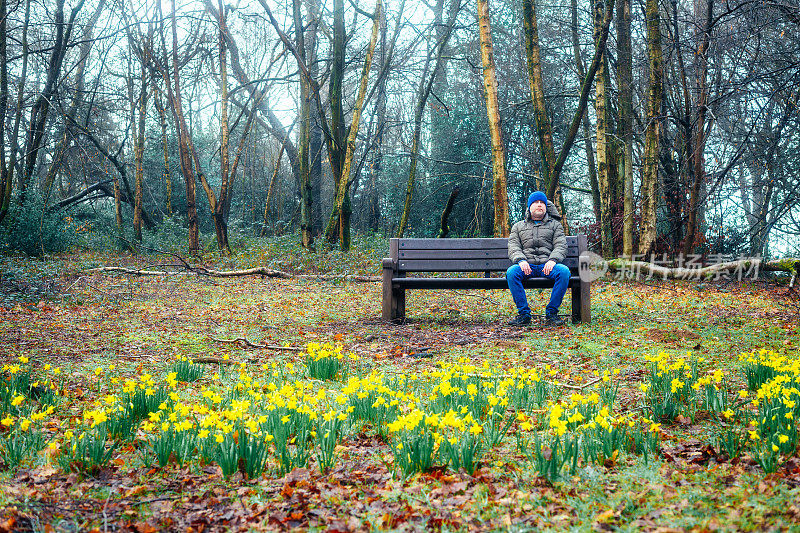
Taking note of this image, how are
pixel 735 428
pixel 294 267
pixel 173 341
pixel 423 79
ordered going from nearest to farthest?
pixel 735 428, pixel 173 341, pixel 294 267, pixel 423 79

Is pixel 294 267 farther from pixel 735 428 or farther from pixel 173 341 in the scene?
pixel 735 428

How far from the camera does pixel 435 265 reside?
289 inches

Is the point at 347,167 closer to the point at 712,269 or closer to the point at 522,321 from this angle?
the point at 712,269

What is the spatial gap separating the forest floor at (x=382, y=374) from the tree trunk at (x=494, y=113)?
A: 5.22ft

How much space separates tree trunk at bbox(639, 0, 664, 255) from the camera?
10547 mm

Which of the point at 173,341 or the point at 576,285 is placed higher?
the point at 576,285

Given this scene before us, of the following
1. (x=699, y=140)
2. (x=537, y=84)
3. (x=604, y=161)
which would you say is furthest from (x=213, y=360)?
(x=604, y=161)

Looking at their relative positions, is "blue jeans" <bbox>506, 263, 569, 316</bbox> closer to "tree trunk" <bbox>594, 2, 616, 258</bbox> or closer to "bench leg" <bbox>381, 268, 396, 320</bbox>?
"bench leg" <bbox>381, 268, 396, 320</bbox>

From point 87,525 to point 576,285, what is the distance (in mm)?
5718

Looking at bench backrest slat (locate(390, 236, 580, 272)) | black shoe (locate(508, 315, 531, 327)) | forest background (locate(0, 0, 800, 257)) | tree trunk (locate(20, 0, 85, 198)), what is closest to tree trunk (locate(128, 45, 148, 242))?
forest background (locate(0, 0, 800, 257))

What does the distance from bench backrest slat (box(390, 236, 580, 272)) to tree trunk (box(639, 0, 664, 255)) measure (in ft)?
14.4

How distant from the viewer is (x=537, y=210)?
706 centimetres

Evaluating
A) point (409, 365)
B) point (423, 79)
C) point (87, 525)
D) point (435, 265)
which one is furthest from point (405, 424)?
point (423, 79)

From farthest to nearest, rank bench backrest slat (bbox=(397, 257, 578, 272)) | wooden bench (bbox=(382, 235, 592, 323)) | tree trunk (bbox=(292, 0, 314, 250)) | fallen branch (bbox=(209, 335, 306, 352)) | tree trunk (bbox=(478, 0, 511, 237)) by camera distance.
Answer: tree trunk (bbox=(292, 0, 314, 250)), tree trunk (bbox=(478, 0, 511, 237)), bench backrest slat (bbox=(397, 257, 578, 272)), wooden bench (bbox=(382, 235, 592, 323)), fallen branch (bbox=(209, 335, 306, 352))
